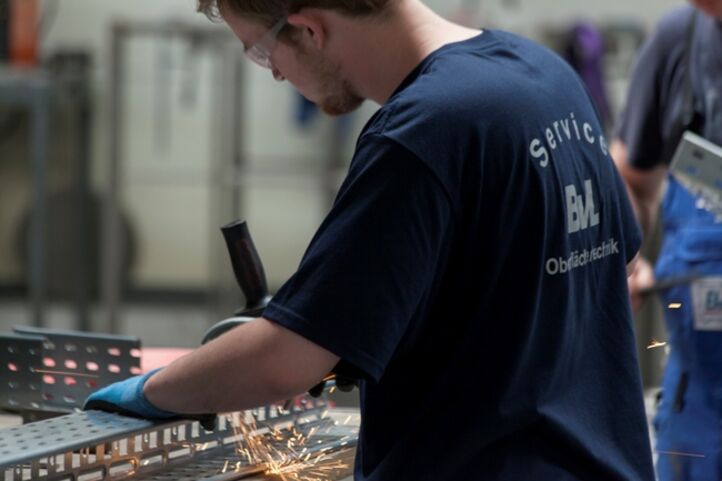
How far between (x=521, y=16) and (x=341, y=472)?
4.29 metres

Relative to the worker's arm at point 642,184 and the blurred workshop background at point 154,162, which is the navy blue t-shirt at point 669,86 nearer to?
the worker's arm at point 642,184

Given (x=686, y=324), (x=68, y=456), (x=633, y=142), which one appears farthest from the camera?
(x=633, y=142)

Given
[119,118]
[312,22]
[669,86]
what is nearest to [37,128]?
[119,118]

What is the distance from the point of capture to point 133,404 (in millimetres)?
1416

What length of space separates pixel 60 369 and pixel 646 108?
1227 millimetres

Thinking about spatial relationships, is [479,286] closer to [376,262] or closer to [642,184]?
[376,262]

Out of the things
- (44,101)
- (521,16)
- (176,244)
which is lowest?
(176,244)

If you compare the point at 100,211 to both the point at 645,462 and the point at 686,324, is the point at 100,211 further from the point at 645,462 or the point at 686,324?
the point at 645,462

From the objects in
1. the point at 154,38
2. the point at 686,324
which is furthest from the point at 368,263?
the point at 154,38

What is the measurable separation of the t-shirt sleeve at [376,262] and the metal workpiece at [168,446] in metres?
0.30

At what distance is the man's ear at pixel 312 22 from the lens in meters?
1.31

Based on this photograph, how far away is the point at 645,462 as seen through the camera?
1386mm

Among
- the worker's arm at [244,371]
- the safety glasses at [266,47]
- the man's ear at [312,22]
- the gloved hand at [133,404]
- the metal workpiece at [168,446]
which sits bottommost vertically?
the metal workpiece at [168,446]

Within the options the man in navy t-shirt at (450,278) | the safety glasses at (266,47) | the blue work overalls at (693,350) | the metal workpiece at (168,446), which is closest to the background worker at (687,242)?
the blue work overalls at (693,350)
